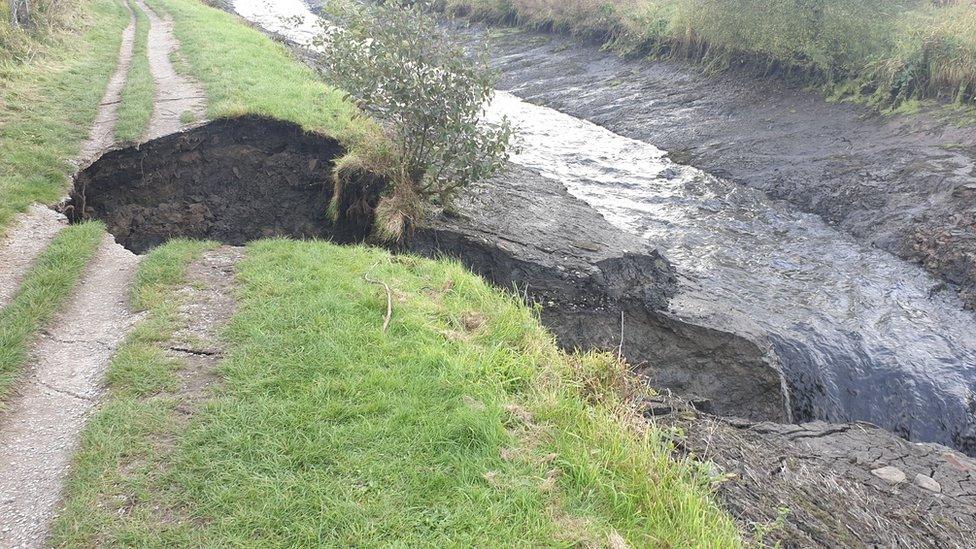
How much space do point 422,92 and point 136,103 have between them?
5885 millimetres

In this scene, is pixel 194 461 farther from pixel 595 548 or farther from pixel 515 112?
pixel 515 112

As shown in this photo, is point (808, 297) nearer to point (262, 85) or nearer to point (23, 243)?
point (23, 243)

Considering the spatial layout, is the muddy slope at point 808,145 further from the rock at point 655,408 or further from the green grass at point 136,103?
the green grass at point 136,103

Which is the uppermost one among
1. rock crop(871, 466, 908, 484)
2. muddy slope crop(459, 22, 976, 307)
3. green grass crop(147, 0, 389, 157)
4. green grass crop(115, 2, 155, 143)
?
muddy slope crop(459, 22, 976, 307)

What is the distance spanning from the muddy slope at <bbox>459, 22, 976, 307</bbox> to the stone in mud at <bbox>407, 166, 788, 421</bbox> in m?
4.15

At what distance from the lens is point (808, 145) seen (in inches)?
534

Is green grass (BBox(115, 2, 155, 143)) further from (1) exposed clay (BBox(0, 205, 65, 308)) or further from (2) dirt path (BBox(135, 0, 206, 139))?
(1) exposed clay (BBox(0, 205, 65, 308))

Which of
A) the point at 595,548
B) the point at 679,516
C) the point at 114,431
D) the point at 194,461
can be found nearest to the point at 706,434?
the point at 679,516

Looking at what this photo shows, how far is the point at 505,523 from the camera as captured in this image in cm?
378

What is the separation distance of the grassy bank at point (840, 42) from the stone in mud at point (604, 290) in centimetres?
856

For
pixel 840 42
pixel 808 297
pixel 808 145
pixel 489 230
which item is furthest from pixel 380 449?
pixel 840 42

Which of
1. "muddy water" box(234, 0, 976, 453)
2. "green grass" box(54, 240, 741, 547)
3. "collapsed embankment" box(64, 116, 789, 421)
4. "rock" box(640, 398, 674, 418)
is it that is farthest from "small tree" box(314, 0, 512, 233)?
"rock" box(640, 398, 674, 418)

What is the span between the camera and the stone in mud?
24.1ft

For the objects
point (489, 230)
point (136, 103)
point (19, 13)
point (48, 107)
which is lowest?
point (48, 107)
